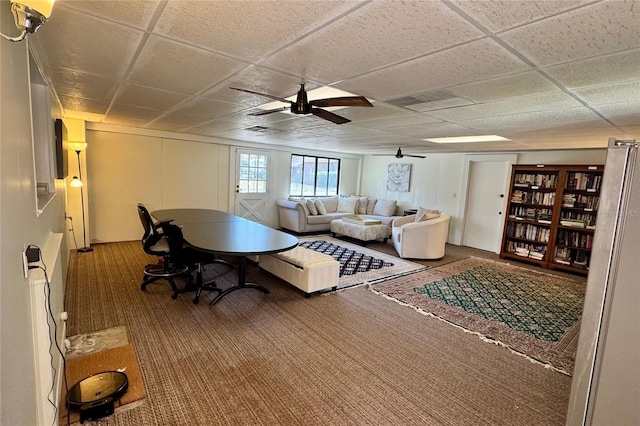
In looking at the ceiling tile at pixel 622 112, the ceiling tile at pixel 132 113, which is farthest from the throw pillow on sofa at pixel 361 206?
the ceiling tile at pixel 622 112

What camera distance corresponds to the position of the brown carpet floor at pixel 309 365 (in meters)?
1.97

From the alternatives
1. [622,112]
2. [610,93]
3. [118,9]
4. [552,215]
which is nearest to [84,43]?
[118,9]

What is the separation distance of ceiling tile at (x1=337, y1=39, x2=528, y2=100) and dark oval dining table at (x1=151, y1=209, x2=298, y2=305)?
1.75m

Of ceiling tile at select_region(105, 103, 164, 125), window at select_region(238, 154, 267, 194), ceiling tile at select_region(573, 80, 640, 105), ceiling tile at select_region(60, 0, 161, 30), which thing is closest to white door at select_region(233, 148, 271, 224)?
window at select_region(238, 154, 267, 194)

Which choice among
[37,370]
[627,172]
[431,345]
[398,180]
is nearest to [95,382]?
[37,370]

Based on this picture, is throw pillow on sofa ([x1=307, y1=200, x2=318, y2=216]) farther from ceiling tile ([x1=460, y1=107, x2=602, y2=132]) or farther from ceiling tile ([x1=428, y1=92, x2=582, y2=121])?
ceiling tile ([x1=428, y1=92, x2=582, y2=121])

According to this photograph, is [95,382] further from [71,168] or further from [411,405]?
[71,168]

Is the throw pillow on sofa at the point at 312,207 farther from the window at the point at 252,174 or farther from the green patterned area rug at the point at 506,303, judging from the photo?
the green patterned area rug at the point at 506,303

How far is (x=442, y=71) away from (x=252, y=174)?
19.6ft

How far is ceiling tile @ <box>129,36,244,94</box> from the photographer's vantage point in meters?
1.97

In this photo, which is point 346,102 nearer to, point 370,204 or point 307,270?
point 307,270

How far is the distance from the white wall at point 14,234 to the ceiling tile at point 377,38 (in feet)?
4.18

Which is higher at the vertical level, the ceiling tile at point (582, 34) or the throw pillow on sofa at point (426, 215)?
the ceiling tile at point (582, 34)

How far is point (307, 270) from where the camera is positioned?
3672 mm
